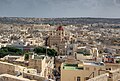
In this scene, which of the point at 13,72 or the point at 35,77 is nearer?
the point at 35,77

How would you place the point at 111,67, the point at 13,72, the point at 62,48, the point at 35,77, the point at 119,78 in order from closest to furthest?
the point at 35,77 → the point at 13,72 → the point at 119,78 → the point at 111,67 → the point at 62,48

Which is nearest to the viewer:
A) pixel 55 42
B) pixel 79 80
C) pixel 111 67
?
pixel 79 80

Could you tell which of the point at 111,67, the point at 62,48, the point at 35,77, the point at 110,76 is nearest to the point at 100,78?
the point at 110,76

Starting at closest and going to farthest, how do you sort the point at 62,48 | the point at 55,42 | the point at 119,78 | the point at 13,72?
the point at 13,72, the point at 119,78, the point at 62,48, the point at 55,42

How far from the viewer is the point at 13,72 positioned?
10742 millimetres

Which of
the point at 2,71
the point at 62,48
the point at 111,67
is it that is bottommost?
the point at 62,48

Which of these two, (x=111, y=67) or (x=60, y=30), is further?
(x=60, y=30)

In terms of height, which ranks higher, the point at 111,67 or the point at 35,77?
the point at 35,77

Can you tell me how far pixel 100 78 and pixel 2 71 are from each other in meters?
4.13

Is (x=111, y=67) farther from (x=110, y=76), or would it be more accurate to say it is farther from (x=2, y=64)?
(x=2, y=64)

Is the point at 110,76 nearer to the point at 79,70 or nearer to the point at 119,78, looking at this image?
the point at 119,78

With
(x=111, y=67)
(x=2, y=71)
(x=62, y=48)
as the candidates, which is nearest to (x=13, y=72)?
(x=2, y=71)

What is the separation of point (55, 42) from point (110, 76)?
139 ft

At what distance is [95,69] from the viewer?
14133mm
